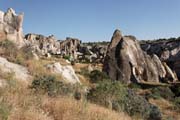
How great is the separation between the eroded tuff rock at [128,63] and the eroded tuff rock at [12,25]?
8180 millimetres

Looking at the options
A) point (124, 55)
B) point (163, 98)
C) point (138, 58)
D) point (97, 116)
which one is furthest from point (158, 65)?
point (97, 116)

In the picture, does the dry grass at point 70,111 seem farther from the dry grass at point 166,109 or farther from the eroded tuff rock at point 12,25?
the eroded tuff rock at point 12,25

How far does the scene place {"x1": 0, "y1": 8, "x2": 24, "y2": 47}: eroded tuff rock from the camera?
2491 cm

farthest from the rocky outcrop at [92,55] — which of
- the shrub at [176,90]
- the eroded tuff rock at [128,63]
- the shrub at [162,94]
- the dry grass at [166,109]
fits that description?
the dry grass at [166,109]

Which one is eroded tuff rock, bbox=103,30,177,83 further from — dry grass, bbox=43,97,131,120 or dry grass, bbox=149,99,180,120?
dry grass, bbox=43,97,131,120

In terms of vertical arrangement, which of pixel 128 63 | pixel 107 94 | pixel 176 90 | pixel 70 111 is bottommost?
pixel 70 111

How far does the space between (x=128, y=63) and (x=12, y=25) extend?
1048 centimetres

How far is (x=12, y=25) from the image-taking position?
85.9ft

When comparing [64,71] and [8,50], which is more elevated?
[8,50]

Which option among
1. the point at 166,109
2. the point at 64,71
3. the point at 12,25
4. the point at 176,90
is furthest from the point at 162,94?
the point at 12,25

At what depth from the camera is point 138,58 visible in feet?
102

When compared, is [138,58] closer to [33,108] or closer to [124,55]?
[124,55]

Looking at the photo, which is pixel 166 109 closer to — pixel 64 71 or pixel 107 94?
pixel 64 71

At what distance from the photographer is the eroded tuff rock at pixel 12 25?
24.9 metres
